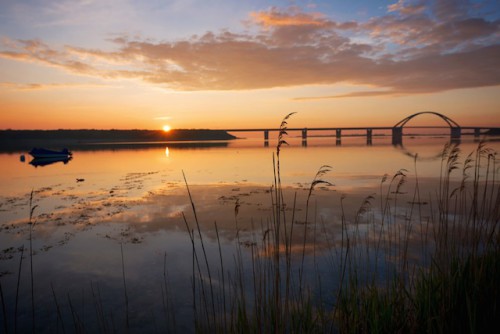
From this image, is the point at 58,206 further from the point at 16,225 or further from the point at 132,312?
the point at 132,312

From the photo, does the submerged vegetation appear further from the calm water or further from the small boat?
the small boat

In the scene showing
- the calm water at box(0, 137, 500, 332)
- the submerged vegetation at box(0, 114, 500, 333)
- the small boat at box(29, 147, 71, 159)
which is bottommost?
the calm water at box(0, 137, 500, 332)

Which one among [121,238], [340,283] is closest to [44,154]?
[121,238]

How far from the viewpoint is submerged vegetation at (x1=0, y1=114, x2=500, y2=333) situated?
407 centimetres

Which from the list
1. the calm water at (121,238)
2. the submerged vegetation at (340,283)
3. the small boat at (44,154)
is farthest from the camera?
the small boat at (44,154)

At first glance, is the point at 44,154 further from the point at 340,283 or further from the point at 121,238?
the point at 340,283

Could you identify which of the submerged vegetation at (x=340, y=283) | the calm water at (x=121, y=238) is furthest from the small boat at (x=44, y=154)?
the submerged vegetation at (x=340, y=283)

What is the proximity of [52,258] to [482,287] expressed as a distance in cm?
1034

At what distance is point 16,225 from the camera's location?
41.0 ft

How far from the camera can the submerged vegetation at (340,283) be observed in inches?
160

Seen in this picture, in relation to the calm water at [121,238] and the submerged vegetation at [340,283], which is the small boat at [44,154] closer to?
the calm water at [121,238]

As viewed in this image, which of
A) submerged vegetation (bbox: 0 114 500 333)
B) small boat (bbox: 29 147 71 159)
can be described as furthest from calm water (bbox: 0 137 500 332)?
small boat (bbox: 29 147 71 159)

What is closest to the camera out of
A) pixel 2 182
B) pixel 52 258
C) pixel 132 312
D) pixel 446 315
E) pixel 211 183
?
pixel 446 315

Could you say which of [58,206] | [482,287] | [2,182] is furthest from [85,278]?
[2,182]
